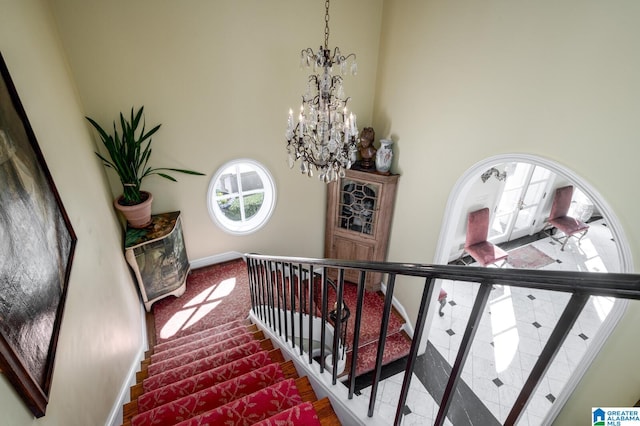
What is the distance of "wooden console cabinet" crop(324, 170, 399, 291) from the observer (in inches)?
172

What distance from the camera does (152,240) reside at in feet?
12.0

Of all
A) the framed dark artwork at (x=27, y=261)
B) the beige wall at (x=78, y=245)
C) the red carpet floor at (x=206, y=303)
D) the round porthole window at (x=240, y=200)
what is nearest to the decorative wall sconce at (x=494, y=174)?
the round porthole window at (x=240, y=200)

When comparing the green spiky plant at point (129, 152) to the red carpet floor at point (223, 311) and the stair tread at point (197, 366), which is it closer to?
the red carpet floor at point (223, 311)

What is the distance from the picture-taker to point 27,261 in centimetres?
135

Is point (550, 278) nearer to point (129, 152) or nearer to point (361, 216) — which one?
Answer: point (129, 152)

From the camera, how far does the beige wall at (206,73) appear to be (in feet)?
10.5

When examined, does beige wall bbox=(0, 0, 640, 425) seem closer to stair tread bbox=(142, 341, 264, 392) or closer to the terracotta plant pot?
the terracotta plant pot

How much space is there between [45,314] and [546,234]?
821 centimetres

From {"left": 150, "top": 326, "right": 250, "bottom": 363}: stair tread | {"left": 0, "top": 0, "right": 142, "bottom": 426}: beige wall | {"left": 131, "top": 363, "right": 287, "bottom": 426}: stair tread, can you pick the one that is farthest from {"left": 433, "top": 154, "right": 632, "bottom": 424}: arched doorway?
{"left": 0, "top": 0, "right": 142, "bottom": 426}: beige wall

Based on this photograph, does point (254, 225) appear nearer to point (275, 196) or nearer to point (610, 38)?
point (275, 196)

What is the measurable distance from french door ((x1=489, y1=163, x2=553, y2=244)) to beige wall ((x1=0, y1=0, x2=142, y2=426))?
6037mm

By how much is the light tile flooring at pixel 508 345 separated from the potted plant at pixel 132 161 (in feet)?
11.2

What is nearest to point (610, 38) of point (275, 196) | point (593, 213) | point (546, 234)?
point (275, 196)

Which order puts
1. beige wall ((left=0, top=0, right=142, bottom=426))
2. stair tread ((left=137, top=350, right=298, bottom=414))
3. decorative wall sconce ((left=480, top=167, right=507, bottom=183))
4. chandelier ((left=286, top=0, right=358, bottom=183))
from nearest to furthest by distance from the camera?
1. beige wall ((left=0, top=0, right=142, bottom=426))
2. stair tread ((left=137, top=350, right=298, bottom=414))
3. chandelier ((left=286, top=0, right=358, bottom=183))
4. decorative wall sconce ((left=480, top=167, right=507, bottom=183))
